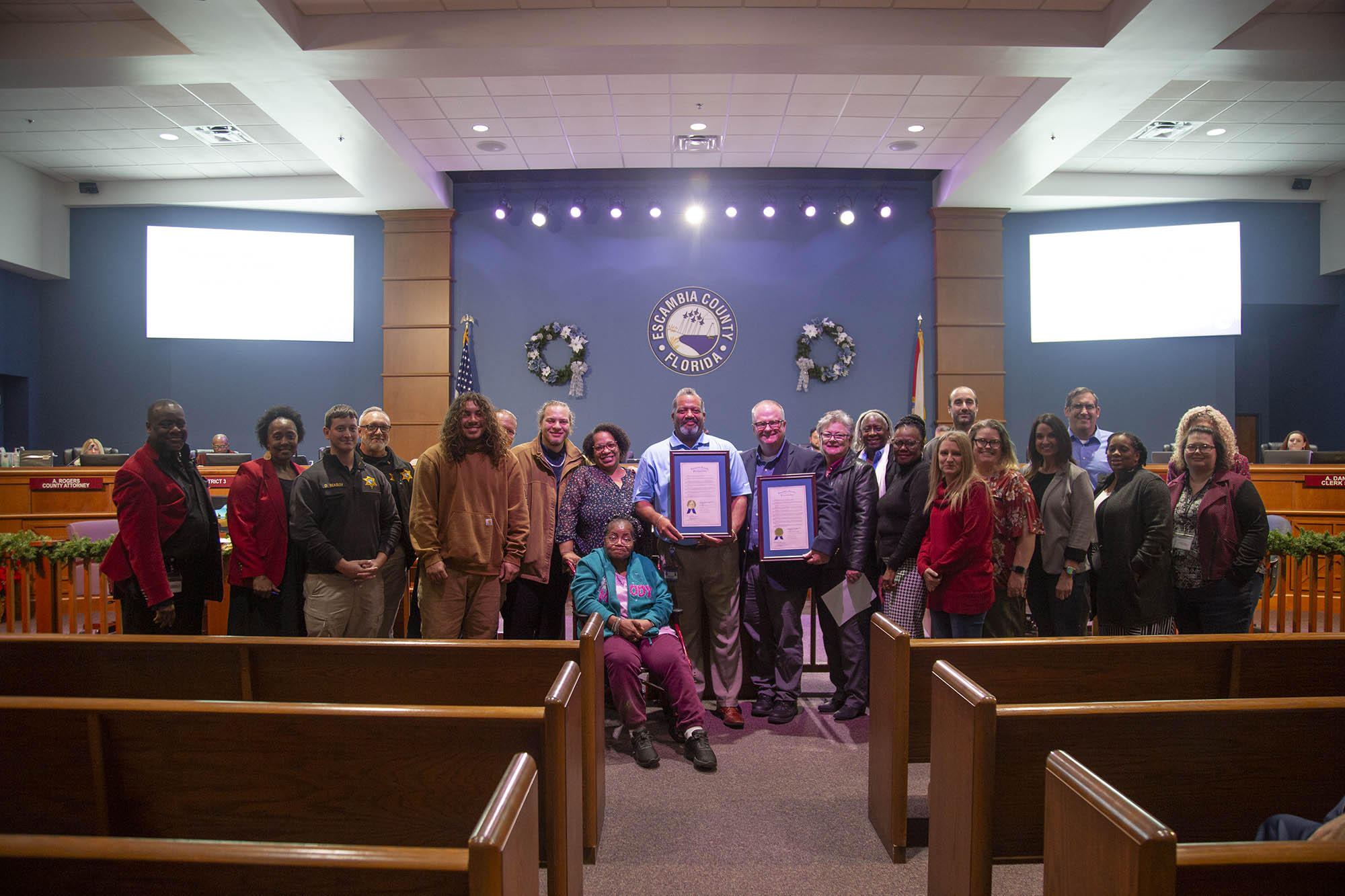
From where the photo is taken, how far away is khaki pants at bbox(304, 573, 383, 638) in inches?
134

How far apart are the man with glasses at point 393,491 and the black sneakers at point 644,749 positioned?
1.39m

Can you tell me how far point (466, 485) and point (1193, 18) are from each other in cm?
498

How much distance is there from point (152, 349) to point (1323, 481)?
36.3 ft

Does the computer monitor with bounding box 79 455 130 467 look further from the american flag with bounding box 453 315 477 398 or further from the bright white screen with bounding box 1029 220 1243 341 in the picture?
the bright white screen with bounding box 1029 220 1243 341

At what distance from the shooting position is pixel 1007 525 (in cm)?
341

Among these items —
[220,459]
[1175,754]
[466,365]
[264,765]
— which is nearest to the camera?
[264,765]

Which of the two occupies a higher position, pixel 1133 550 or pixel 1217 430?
pixel 1217 430

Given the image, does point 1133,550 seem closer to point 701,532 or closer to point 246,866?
point 701,532

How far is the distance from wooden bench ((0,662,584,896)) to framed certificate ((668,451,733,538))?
2125 millimetres

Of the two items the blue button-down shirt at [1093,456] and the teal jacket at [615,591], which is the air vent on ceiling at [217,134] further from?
the blue button-down shirt at [1093,456]

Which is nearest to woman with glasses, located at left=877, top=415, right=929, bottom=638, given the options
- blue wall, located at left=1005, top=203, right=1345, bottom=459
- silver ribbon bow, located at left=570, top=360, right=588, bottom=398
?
silver ribbon bow, located at left=570, top=360, right=588, bottom=398

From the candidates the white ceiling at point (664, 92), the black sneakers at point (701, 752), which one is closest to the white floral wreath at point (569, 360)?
the white ceiling at point (664, 92)

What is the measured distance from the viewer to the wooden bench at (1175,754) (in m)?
1.71

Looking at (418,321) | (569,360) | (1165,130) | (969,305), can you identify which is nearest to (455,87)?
(418,321)
